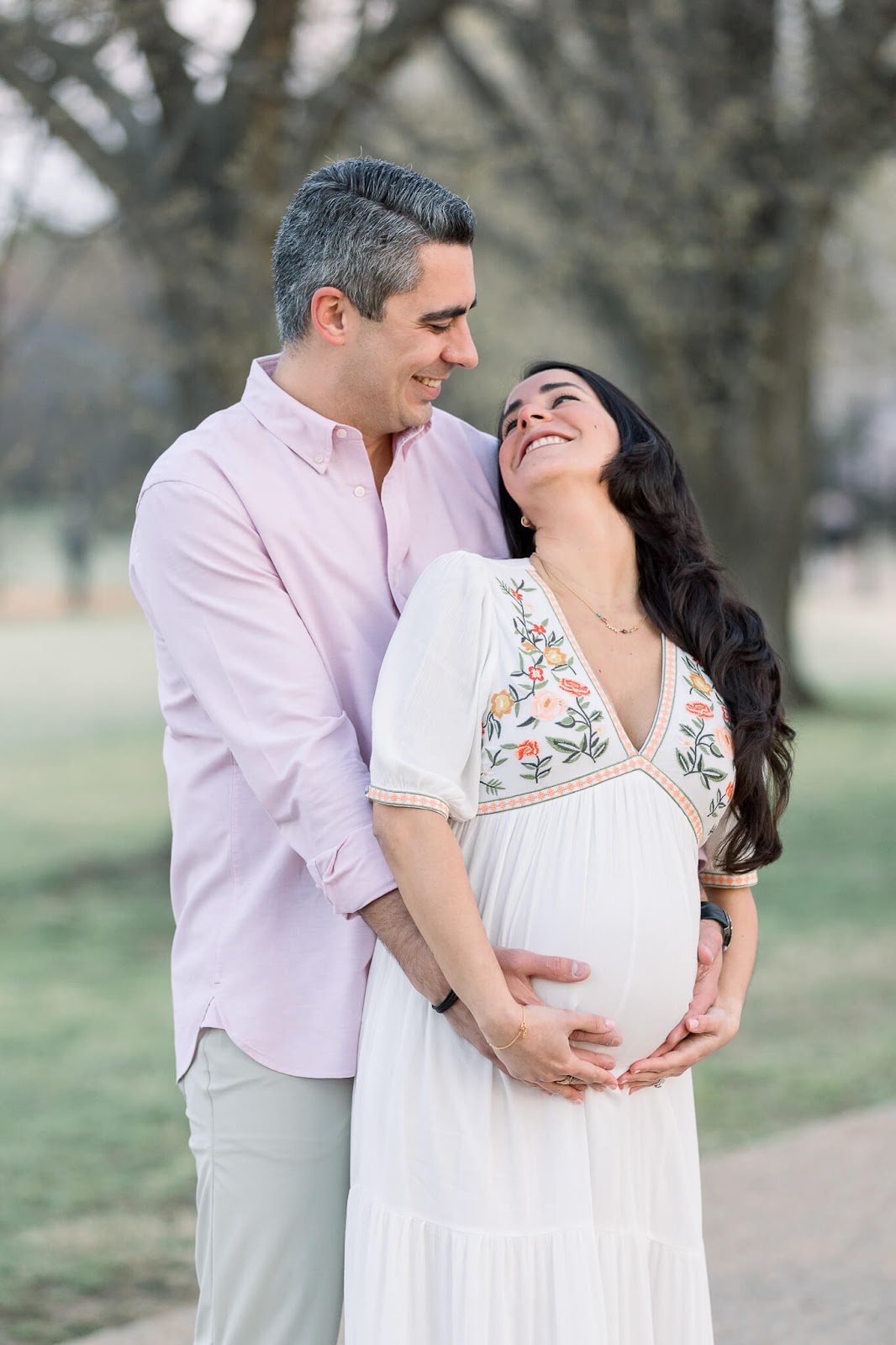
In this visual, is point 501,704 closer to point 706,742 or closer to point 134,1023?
point 706,742

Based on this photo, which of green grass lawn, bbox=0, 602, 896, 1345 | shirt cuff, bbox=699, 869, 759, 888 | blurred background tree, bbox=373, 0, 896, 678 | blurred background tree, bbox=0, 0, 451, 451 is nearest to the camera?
shirt cuff, bbox=699, 869, 759, 888

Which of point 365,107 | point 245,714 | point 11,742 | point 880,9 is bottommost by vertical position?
point 11,742

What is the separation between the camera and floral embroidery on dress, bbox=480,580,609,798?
2.07 m

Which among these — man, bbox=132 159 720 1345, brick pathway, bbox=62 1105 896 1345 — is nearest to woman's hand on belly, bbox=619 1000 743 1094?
man, bbox=132 159 720 1345

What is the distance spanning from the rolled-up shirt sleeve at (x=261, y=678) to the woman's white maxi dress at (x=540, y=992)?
10cm

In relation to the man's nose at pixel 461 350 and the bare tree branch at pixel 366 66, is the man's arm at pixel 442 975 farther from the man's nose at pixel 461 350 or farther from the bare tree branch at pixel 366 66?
the bare tree branch at pixel 366 66

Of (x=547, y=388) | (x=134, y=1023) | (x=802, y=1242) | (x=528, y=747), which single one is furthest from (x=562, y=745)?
(x=134, y=1023)

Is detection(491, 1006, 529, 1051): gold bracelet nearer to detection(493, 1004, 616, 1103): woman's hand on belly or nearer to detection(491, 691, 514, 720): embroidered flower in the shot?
detection(493, 1004, 616, 1103): woman's hand on belly

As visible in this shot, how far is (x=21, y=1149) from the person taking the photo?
503 centimetres

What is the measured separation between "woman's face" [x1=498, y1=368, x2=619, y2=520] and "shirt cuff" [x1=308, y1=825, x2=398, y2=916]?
0.59m

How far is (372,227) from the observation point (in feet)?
7.27

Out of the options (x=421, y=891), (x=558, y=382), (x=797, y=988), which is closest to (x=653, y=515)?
(x=558, y=382)

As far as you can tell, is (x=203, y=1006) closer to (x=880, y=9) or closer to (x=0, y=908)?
(x=0, y=908)

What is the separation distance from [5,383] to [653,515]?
5962 millimetres
